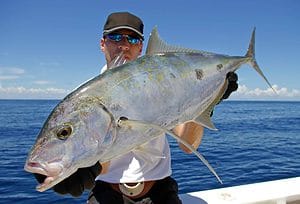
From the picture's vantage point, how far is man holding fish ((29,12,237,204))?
2.77 m

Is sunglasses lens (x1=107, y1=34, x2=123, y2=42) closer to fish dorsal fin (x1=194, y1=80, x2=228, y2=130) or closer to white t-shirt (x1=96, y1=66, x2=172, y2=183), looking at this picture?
white t-shirt (x1=96, y1=66, x2=172, y2=183)

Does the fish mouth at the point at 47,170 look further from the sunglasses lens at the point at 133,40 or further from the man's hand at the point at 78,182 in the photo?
the sunglasses lens at the point at 133,40

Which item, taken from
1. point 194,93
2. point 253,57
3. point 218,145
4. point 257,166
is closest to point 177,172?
point 257,166

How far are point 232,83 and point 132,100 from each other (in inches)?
54.3

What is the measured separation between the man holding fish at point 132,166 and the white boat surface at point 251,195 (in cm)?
106

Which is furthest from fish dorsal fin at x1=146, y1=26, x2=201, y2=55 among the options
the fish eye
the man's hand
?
the man's hand

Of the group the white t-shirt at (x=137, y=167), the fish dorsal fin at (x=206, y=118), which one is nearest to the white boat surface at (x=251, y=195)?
the white t-shirt at (x=137, y=167)

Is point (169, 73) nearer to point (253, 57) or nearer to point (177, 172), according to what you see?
point (253, 57)

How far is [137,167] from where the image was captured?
2855 mm

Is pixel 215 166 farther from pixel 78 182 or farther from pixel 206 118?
pixel 78 182

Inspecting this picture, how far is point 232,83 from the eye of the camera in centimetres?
294

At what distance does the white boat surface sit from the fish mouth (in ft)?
8.47

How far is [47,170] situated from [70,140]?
0.19 m

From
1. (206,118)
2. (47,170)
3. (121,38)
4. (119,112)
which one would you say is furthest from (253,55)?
(47,170)
